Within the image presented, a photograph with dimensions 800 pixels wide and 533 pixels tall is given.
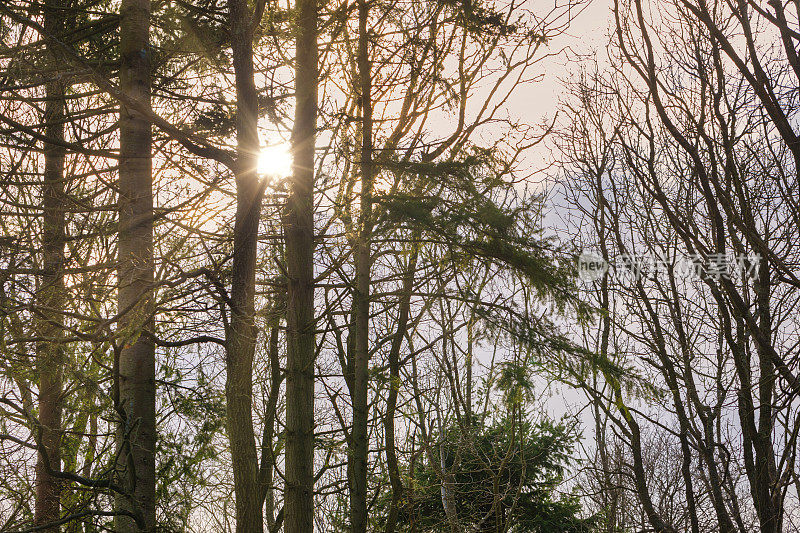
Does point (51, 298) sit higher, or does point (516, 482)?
point (51, 298)

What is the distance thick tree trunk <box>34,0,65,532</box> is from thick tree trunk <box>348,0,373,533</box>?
10.5 feet

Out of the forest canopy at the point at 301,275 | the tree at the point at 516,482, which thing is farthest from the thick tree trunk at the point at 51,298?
the tree at the point at 516,482

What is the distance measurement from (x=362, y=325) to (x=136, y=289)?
263 centimetres

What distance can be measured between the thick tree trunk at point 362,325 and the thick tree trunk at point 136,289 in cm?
230

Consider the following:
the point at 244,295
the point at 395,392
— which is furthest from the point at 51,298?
the point at 395,392

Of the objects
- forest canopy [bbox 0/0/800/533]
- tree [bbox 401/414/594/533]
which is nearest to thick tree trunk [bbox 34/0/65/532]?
forest canopy [bbox 0/0/800/533]

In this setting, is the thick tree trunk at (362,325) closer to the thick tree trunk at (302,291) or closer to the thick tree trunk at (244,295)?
the thick tree trunk at (302,291)

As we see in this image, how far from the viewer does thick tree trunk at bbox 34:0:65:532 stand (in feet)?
22.7

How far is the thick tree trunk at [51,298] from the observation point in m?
6.93

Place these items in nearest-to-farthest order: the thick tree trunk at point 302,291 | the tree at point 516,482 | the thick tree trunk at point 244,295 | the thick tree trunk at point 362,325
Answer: the thick tree trunk at point 244,295 → the thick tree trunk at point 302,291 → the thick tree trunk at point 362,325 → the tree at point 516,482

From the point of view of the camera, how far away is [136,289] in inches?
267

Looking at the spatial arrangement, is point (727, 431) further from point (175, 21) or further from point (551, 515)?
point (175, 21)

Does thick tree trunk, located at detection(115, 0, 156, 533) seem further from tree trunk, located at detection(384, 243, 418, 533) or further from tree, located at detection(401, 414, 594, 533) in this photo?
tree, located at detection(401, 414, 594, 533)

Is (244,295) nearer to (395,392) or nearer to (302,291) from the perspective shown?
(302,291)
